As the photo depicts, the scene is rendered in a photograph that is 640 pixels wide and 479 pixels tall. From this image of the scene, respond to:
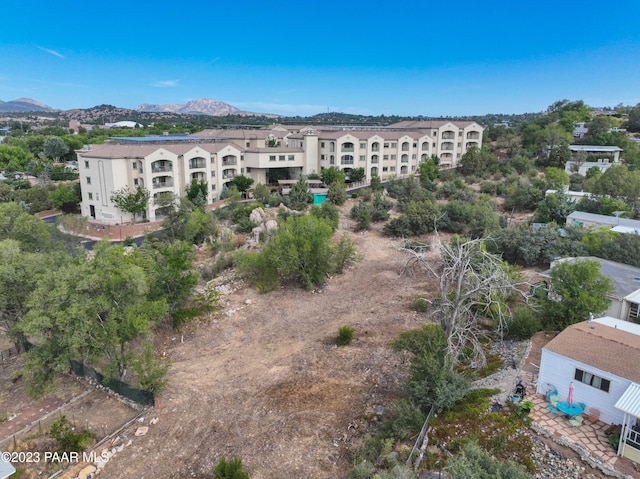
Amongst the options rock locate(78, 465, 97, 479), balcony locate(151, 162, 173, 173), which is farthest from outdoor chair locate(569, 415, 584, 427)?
balcony locate(151, 162, 173, 173)

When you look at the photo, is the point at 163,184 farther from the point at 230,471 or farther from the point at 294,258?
the point at 230,471

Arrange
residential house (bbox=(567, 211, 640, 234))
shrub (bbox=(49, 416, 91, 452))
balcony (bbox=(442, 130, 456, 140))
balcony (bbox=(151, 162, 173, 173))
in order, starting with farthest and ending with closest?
balcony (bbox=(442, 130, 456, 140)), balcony (bbox=(151, 162, 173, 173)), residential house (bbox=(567, 211, 640, 234)), shrub (bbox=(49, 416, 91, 452))

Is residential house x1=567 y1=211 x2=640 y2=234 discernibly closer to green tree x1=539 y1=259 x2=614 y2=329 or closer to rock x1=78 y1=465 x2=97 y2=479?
green tree x1=539 y1=259 x2=614 y2=329

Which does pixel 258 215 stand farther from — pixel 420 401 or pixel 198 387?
pixel 420 401

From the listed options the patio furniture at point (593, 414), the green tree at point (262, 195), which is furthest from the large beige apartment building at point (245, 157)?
the patio furniture at point (593, 414)

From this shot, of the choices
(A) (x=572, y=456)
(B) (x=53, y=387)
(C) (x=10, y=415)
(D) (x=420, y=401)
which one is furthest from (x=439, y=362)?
(C) (x=10, y=415)

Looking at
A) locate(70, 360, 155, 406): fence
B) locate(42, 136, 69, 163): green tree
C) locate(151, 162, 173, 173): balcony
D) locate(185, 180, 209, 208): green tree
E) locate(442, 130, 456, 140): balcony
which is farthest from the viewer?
locate(42, 136, 69, 163): green tree
